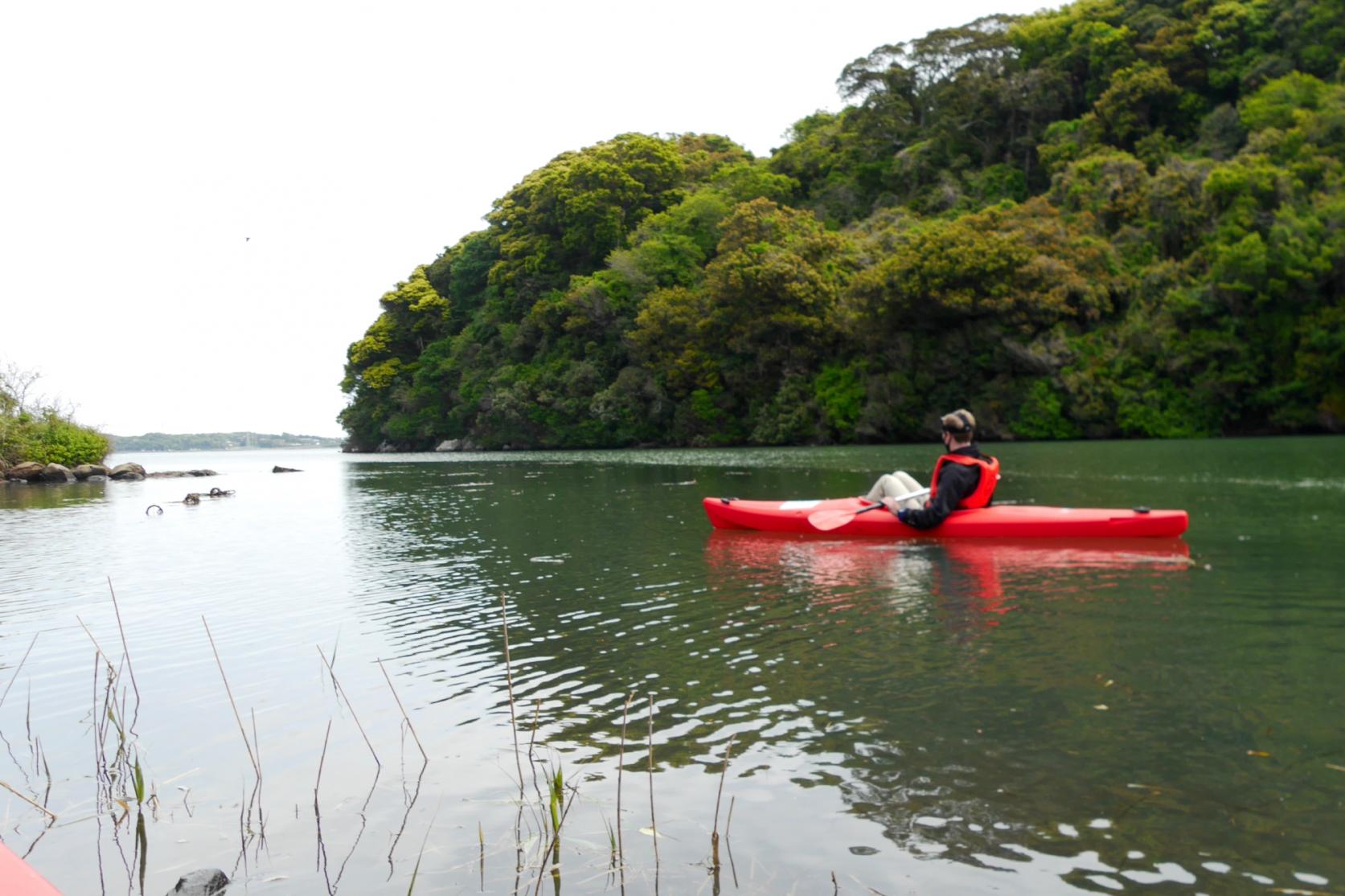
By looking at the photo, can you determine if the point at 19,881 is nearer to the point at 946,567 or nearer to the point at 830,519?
the point at 946,567

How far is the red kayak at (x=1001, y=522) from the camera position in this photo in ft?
33.0

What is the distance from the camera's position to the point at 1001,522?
34.8ft

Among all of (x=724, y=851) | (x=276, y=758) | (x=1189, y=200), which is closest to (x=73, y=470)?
(x=276, y=758)

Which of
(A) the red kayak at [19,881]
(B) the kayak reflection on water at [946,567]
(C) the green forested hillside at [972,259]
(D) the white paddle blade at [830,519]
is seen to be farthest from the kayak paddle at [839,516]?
(C) the green forested hillside at [972,259]

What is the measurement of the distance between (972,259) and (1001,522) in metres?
26.0

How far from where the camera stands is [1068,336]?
34.5 metres

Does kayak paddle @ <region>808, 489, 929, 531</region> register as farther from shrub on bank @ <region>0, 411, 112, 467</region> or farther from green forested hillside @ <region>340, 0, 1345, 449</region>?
shrub on bank @ <region>0, 411, 112, 467</region>

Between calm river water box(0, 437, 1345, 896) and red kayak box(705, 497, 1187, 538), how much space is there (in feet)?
1.04

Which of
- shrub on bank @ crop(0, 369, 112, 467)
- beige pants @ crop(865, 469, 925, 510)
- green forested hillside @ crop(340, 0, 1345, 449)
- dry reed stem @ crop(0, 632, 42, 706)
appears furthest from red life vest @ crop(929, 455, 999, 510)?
shrub on bank @ crop(0, 369, 112, 467)

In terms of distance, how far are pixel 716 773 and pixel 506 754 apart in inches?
41.0

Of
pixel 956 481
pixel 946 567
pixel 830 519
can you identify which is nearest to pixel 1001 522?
pixel 956 481

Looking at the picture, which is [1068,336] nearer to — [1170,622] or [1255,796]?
[1170,622]

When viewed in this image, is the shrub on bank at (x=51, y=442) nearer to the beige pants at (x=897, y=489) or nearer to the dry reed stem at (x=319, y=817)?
the beige pants at (x=897, y=489)

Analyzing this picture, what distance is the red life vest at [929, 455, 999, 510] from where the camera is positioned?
34.5ft
